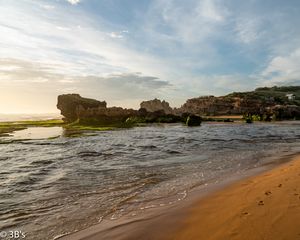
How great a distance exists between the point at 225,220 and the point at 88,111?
64.1m

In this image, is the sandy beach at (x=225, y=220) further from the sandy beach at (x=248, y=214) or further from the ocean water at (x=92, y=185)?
the ocean water at (x=92, y=185)

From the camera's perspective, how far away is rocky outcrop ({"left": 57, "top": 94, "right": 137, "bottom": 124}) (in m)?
66.3

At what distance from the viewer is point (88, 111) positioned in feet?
224

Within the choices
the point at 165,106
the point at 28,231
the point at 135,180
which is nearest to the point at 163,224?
the point at 28,231

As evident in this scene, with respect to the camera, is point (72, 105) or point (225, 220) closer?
point (225, 220)

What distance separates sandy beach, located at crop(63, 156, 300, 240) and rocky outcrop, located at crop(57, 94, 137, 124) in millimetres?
57095

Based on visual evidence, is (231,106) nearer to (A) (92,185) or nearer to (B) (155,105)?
(B) (155,105)

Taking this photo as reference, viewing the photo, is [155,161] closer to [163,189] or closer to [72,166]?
[72,166]

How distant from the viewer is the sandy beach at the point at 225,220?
566cm

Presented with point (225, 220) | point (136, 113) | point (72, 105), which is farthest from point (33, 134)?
point (225, 220)

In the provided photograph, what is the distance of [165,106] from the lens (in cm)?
11012

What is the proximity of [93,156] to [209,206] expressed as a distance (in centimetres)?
1246

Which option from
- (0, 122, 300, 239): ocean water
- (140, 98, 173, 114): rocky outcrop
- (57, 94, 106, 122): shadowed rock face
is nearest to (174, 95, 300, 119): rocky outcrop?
(140, 98, 173, 114): rocky outcrop

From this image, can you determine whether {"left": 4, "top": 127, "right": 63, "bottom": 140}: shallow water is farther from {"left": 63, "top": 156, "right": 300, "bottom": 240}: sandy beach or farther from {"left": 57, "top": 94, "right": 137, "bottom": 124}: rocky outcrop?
{"left": 63, "top": 156, "right": 300, "bottom": 240}: sandy beach
